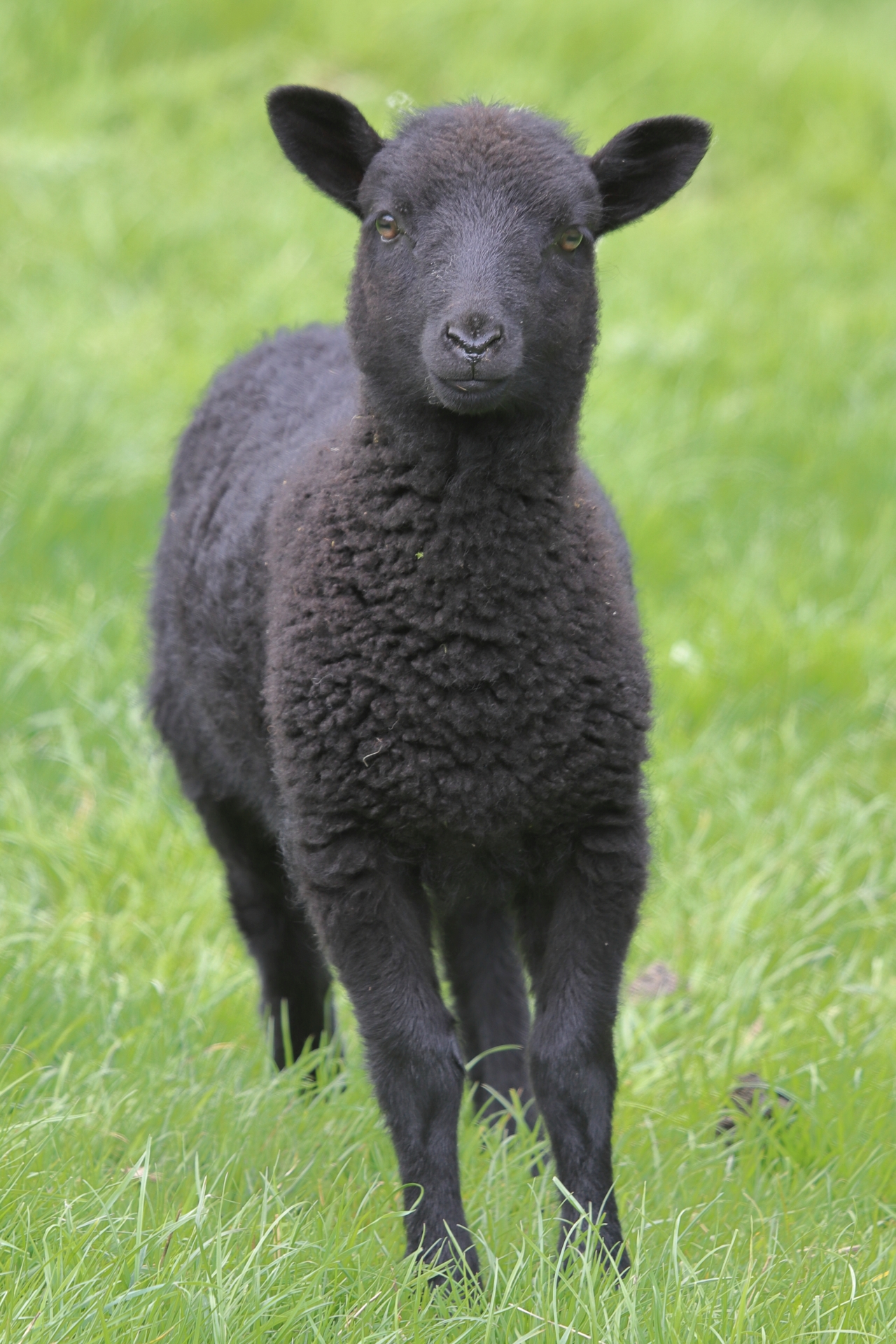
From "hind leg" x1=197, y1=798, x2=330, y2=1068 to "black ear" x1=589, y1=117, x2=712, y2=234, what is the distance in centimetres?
185

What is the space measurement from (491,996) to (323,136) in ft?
6.98

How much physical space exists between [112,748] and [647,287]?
4752 mm

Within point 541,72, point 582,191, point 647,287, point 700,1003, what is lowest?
point 700,1003

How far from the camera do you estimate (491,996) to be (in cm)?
410

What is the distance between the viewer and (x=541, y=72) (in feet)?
33.6

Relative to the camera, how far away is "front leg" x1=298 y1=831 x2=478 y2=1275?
10.3ft

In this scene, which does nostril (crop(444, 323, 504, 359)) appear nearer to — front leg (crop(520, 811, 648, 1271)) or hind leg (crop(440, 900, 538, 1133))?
front leg (crop(520, 811, 648, 1271))

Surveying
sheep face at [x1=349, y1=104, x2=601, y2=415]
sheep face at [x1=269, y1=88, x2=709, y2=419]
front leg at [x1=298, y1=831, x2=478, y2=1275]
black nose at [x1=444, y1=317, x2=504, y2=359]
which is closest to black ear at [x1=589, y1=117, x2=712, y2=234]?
sheep face at [x1=269, y1=88, x2=709, y2=419]

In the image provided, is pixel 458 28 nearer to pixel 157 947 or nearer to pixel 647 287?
pixel 647 287

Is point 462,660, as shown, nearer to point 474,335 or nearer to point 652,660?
point 474,335

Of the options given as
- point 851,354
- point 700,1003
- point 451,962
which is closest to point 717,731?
point 700,1003

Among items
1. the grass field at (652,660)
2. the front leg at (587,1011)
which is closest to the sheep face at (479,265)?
the grass field at (652,660)

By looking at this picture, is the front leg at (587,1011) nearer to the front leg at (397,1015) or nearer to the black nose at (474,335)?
the front leg at (397,1015)

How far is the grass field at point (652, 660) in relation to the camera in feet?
9.71
